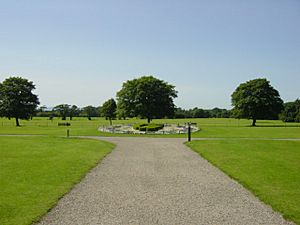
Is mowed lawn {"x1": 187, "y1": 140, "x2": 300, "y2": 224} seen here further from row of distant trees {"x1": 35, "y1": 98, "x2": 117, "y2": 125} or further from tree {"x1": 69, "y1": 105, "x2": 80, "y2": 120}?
tree {"x1": 69, "y1": 105, "x2": 80, "y2": 120}

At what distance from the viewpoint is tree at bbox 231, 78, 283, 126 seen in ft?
210

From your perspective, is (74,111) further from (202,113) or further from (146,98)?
(146,98)

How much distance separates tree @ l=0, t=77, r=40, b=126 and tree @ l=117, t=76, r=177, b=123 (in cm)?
2013

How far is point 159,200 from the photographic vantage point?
30.8 ft

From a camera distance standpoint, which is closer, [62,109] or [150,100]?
[150,100]

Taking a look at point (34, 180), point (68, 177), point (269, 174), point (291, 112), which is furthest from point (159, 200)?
point (291, 112)

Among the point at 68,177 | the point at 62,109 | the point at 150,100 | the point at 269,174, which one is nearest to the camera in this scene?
the point at 68,177

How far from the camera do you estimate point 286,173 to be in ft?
45.6

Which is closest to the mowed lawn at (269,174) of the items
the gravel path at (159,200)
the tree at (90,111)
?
the gravel path at (159,200)

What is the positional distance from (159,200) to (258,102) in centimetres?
5804

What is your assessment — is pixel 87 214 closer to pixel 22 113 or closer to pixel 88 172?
pixel 88 172

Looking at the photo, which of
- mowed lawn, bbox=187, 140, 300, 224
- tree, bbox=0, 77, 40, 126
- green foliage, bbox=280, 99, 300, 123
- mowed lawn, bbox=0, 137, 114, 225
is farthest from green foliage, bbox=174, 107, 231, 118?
mowed lawn, bbox=0, 137, 114, 225

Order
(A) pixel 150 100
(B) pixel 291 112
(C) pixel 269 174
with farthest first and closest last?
(B) pixel 291 112 < (A) pixel 150 100 < (C) pixel 269 174

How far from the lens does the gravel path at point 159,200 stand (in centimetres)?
771
